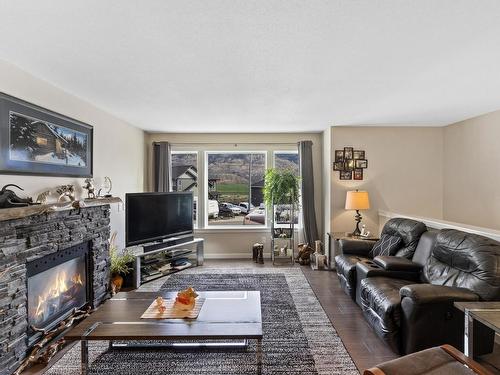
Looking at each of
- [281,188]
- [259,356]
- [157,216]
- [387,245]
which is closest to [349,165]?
[281,188]

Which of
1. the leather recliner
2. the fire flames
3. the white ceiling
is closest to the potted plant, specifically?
the fire flames

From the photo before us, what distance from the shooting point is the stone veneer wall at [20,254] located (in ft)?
6.80

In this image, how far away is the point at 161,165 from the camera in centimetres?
527

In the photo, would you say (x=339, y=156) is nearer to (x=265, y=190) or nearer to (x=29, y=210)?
(x=265, y=190)

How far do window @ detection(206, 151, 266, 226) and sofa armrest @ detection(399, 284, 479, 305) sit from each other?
11.6ft

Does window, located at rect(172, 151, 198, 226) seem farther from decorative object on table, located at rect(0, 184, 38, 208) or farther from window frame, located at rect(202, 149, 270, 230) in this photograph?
decorative object on table, located at rect(0, 184, 38, 208)

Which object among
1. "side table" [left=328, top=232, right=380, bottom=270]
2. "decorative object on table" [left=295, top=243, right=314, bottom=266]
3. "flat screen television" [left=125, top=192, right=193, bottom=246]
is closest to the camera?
"flat screen television" [left=125, top=192, right=193, bottom=246]

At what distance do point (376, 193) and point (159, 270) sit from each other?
3.85 metres

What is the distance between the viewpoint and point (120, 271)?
3.91 meters

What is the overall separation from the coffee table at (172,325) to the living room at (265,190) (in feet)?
0.06

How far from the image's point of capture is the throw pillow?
137 inches

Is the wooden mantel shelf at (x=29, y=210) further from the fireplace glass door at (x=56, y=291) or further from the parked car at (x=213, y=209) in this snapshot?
the parked car at (x=213, y=209)

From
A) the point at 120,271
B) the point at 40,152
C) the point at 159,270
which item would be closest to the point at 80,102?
the point at 40,152

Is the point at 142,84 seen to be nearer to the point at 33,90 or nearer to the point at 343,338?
the point at 33,90
